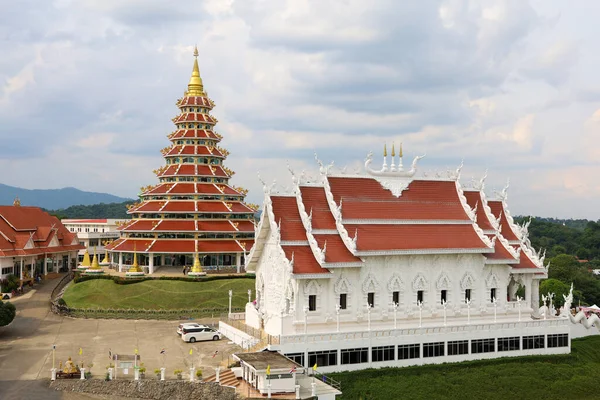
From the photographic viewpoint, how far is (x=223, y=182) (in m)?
57.4

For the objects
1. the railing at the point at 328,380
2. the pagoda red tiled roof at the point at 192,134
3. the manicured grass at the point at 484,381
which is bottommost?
the manicured grass at the point at 484,381

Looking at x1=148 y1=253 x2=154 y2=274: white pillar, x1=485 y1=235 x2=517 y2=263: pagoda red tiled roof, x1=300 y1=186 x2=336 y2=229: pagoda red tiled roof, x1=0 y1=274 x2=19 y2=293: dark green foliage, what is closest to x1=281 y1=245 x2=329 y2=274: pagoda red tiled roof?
x1=300 y1=186 x2=336 y2=229: pagoda red tiled roof

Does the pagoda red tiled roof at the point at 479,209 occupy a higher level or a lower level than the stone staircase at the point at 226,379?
higher

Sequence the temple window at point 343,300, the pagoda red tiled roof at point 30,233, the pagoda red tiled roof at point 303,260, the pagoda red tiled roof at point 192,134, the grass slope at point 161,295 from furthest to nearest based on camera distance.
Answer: the pagoda red tiled roof at point 192,134 → the pagoda red tiled roof at point 30,233 → the grass slope at point 161,295 → the temple window at point 343,300 → the pagoda red tiled roof at point 303,260

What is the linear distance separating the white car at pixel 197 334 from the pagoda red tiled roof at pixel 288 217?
7262 millimetres

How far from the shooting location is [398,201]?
3741 centimetres

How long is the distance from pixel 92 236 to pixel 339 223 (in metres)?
51.8

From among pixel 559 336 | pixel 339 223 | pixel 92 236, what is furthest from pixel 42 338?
pixel 92 236

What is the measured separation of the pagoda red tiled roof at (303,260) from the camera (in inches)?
1266

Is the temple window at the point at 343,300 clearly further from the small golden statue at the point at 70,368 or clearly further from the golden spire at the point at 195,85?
the golden spire at the point at 195,85

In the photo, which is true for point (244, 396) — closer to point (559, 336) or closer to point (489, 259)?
point (489, 259)

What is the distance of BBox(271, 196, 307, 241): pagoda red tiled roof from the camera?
3406 centimetres

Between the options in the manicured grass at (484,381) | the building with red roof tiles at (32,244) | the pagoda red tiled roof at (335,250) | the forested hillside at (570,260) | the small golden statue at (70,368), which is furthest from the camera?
the forested hillside at (570,260)

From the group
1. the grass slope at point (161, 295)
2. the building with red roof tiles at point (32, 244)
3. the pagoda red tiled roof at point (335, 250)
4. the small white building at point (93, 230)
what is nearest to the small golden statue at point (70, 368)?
the pagoda red tiled roof at point (335, 250)
